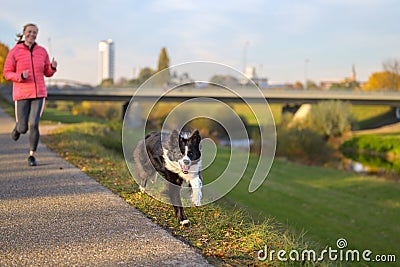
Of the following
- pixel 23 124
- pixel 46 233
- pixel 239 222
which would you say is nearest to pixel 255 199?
pixel 23 124

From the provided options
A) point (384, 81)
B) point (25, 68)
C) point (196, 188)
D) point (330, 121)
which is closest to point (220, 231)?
point (196, 188)

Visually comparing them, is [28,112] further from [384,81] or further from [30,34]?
[384,81]

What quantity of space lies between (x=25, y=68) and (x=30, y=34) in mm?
625

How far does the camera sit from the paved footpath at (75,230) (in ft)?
12.3

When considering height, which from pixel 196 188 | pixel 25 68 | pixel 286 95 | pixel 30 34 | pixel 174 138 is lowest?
pixel 196 188

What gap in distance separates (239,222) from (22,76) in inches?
191

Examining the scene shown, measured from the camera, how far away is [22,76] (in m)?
7.62

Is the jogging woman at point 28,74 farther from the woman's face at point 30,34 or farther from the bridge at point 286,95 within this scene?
the bridge at point 286,95

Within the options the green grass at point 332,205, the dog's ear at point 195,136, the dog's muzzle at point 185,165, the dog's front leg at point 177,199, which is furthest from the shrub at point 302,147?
the dog's ear at point 195,136

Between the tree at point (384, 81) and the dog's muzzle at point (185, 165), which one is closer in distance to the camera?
the dog's muzzle at point (185, 165)

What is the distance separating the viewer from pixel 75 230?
4.55 meters

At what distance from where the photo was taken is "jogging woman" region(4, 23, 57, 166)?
7.85m

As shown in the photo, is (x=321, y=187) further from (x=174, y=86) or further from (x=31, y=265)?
(x=31, y=265)

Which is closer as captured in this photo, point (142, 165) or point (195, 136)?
point (195, 136)
